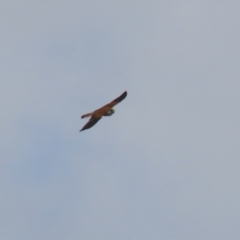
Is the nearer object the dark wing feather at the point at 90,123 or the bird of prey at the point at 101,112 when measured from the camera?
the dark wing feather at the point at 90,123

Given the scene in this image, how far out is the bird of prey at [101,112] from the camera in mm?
42088

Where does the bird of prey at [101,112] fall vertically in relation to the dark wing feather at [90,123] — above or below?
above

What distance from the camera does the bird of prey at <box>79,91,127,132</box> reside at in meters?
42.1

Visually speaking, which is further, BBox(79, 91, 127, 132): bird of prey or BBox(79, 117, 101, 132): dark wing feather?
BBox(79, 91, 127, 132): bird of prey

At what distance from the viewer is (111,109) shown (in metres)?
43.7

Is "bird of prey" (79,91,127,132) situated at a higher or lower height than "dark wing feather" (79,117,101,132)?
higher

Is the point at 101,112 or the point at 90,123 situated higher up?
the point at 101,112

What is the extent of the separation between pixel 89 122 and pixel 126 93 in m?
3.71

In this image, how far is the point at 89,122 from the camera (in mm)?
42094

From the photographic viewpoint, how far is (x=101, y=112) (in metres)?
43.2

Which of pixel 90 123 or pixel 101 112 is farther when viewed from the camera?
pixel 101 112

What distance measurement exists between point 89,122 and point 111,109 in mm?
2290
